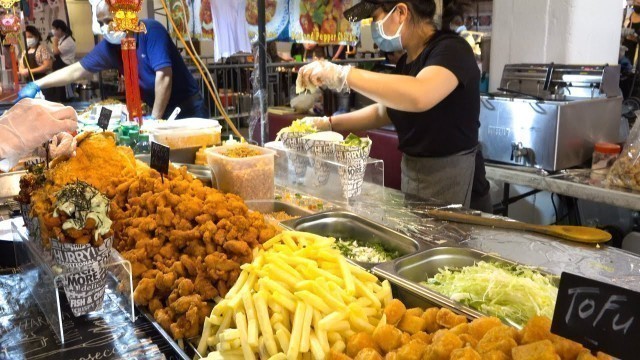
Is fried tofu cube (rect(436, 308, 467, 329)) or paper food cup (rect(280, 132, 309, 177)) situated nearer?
fried tofu cube (rect(436, 308, 467, 329))

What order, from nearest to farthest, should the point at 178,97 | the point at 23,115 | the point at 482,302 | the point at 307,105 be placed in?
the point at 482,302 < the point at 23,115 < the point at 178,97 < the point at 307,105

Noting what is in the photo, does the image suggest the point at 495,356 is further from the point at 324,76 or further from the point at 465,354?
the point at 324,76

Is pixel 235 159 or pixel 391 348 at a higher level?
pixel 235 159

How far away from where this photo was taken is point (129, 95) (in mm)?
3188

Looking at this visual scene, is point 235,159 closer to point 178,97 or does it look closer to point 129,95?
point 129,95

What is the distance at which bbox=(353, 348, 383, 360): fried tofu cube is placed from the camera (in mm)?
1197

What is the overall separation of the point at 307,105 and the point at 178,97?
190 cm

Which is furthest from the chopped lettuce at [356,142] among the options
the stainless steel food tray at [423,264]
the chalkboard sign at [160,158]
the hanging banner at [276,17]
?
the hanging banner at [276,17]

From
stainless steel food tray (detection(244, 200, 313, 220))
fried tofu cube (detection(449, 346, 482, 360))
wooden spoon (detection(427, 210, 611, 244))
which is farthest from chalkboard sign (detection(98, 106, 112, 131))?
fried tofu cube (detection(449, 346, 482, 360))

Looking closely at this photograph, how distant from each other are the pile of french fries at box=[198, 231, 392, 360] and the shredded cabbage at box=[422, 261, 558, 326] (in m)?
0.24

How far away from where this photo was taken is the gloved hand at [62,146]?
1847 millimetres

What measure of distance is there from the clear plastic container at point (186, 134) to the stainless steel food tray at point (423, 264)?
1599mm

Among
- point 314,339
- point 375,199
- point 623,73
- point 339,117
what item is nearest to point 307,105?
point 339,117

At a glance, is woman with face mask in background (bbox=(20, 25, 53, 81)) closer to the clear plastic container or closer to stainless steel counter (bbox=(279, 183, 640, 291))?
the clear plastic container
